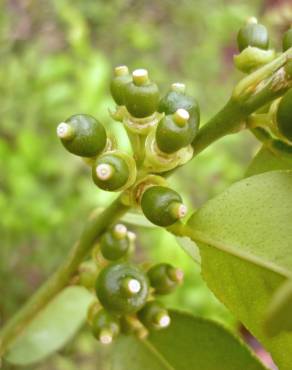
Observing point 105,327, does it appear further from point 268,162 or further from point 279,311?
point 279,311

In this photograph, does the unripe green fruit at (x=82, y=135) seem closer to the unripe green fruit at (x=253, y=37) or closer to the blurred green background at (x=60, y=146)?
the unripe green fruit at (x=253, y=37)

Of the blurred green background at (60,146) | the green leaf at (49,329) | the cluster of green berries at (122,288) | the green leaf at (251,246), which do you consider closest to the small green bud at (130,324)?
the cluster of green berries at (122,288)

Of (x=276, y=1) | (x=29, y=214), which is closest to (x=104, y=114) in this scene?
(x=29, y=214)

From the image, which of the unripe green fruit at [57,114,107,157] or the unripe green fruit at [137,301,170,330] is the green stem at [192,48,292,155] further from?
the unripe green fruit at [137,301,170,330]

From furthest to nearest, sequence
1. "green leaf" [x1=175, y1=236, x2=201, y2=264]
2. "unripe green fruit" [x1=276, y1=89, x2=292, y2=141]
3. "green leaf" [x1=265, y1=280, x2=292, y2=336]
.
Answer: "green leaf" [x1=175, y1=236, x2=201, y2=264]
"unripe green fruit" [x1=276, y1=89, x2=292, y2=141]
"green leaf" [x1=265, y1=280, x2=292, y2=336]

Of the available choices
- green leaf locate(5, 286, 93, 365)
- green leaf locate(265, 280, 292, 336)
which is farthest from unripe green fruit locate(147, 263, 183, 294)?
green leaf locate(265, 280, 292, 336)

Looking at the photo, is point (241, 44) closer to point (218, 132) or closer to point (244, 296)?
point (218, 132)

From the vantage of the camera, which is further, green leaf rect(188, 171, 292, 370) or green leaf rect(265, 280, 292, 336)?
green leaf rect(188, 171, 292, 370)
